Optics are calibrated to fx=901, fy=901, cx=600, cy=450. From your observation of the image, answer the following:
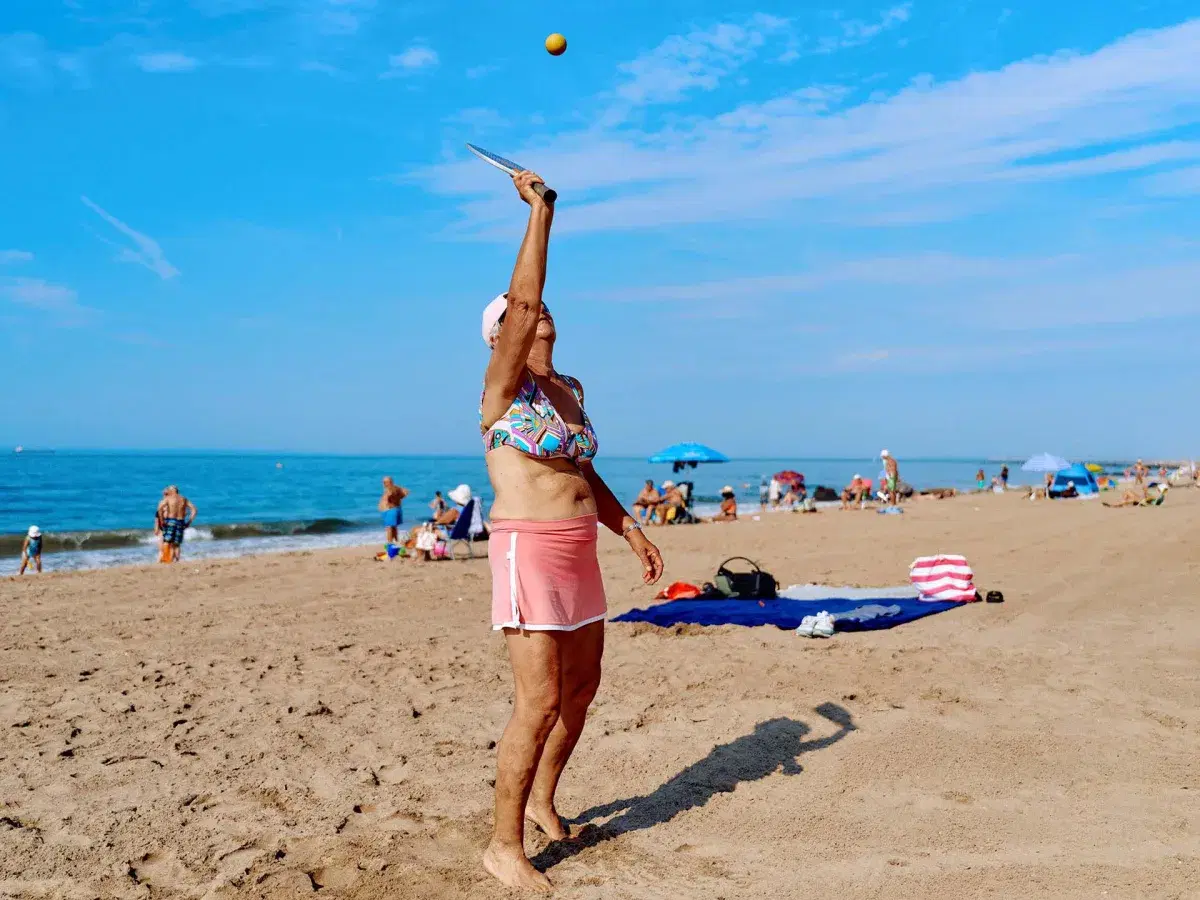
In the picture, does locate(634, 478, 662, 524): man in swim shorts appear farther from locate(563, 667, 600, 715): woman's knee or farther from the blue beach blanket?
locate(563, 667, 600, 715): woman's knee

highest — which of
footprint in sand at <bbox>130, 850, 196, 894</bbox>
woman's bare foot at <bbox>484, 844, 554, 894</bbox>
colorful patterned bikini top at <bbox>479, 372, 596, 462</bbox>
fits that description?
colorful patterned bikini top at <bbox>479, 372, 596, 462</bbox>

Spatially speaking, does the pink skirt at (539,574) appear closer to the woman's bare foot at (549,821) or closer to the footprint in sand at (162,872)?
the woman's bare foot at (549,821)

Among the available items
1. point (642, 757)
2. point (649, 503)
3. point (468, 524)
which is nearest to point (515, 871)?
point (642, 757)

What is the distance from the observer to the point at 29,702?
18.6 feet

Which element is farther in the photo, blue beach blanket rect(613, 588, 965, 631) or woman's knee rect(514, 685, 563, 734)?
blue beach blanket rect(613, 588, 965, 631)

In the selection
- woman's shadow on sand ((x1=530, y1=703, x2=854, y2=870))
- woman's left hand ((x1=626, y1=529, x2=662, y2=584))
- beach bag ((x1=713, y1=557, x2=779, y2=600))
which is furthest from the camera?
beach bag ((x1=713, y1=557, x2=779, y2=600))

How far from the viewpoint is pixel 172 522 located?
1638 cm

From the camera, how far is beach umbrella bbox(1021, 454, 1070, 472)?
32.2 metres

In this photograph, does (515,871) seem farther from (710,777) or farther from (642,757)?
(642,757)

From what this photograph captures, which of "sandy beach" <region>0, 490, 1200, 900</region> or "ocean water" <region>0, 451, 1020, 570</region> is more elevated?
"sandy beach" <region>0, 490, 1200, 900</region>

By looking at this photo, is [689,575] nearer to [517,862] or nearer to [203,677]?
[203,677]

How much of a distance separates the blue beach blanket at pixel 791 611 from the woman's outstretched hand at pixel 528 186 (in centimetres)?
580

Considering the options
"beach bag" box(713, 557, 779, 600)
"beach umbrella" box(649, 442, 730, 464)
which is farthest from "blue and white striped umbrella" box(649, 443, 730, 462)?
"beach bag" box(713, 557, 779, 600)

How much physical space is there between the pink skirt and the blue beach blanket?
5.19 meters
